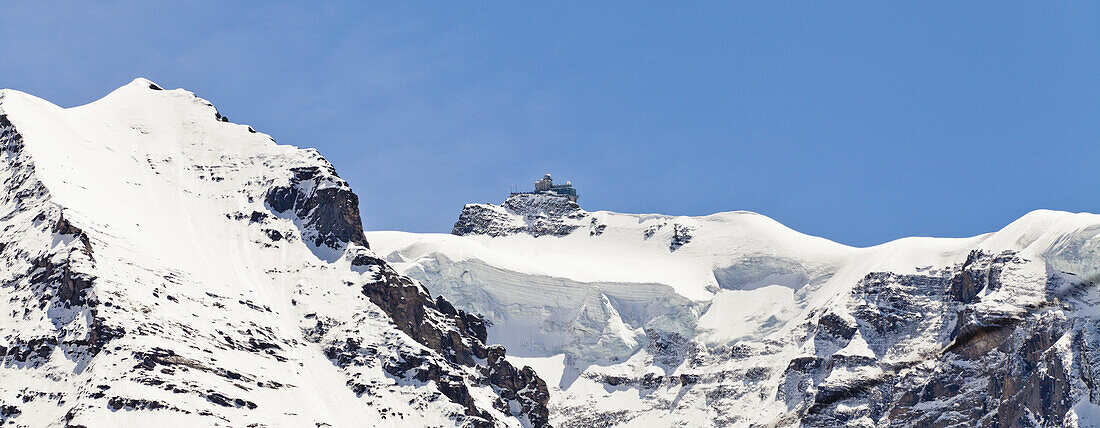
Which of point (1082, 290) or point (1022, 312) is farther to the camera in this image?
point (1022, 312)

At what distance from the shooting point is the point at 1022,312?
3884 cm

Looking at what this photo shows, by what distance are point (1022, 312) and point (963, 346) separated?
1827mm

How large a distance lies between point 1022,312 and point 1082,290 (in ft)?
16.2

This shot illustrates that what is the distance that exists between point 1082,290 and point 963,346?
4.75m

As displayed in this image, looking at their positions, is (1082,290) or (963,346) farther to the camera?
(963,346)

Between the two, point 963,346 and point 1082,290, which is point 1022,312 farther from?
point 1082,290

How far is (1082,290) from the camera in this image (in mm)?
33969

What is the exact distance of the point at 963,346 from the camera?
38250 millimetres

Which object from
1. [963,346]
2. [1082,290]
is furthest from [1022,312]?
[1082,290]
